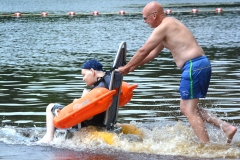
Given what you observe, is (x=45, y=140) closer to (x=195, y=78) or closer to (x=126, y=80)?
(x=195, y=78)

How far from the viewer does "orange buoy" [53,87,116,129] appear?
8617mm

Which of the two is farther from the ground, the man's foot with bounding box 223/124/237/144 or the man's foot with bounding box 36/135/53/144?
the man's foot with bounding box 223/124/237/144

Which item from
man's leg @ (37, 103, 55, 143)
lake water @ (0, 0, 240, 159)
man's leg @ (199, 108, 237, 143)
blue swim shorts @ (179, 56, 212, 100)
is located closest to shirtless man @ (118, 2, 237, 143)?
blue swim shorts @ (179, 56, 212, 100)

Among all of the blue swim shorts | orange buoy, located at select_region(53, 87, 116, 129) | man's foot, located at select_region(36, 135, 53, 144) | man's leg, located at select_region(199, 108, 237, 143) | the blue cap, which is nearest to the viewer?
the blue swim shorts

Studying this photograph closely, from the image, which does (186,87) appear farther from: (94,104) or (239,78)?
(239,78)

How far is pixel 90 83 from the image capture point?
9.10 m

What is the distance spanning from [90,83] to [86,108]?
0.59m

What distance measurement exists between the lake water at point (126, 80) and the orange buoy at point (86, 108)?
0.38 m

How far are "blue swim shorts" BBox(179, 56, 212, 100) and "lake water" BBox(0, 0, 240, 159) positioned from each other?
2.30ft

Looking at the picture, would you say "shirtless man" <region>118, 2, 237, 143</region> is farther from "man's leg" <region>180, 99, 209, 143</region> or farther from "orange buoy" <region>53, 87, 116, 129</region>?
"orange buoy" <region>53, 87, 116, 129</region>

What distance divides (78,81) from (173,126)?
6227mm

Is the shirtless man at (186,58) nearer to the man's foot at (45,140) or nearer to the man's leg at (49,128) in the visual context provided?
the man's leg at (49,128)

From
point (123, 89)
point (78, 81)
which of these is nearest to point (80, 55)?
point (78, 81)

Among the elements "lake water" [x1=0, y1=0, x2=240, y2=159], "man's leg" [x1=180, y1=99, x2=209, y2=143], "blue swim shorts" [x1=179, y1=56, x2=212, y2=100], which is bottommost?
"lake water" [x1=0, y1=0, x2=240, y2=159]
